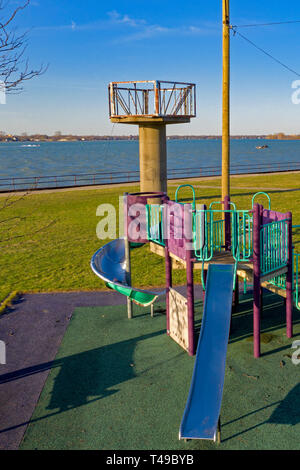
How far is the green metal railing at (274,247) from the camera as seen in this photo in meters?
9.66

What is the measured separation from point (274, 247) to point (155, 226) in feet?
9.34

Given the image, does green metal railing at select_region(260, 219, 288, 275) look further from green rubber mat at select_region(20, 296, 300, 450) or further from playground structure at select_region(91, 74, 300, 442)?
green rubber mat at select_region(20, 296, 300, 450)

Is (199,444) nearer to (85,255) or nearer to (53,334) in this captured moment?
(53,334)

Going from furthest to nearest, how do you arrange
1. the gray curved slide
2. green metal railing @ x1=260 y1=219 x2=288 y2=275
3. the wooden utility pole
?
the wooden utility pole
green metal railing @ x1=260 y1=219 x2=288 y2=275
the gray curved slide

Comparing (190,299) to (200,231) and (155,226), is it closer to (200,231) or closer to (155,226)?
(200,231)

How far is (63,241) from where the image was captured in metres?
21.1

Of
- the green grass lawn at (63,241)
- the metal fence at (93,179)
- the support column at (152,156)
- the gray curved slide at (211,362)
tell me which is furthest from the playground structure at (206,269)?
the metal fence at (93,179)

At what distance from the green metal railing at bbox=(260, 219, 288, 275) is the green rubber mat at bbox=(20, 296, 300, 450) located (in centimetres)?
175

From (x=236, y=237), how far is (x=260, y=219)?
0.67 meters

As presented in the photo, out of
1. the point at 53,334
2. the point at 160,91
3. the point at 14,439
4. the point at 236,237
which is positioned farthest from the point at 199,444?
the point at 160,91

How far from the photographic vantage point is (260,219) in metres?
9.08

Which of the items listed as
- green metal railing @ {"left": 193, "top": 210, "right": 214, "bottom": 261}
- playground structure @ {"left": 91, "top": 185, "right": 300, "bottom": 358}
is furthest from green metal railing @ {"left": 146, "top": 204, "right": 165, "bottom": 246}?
green metal railing @ {"left": 193, "top": 210, "right": 214, "bottom": 261}

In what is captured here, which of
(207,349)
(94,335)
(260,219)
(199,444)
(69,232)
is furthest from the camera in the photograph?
(69,232)

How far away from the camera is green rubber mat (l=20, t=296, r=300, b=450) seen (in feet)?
22.4
